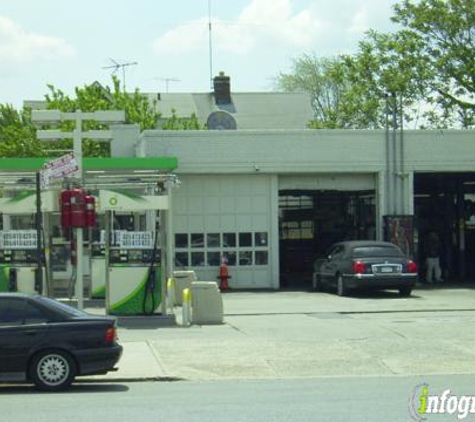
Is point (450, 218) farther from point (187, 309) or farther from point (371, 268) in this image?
point (187, 309)

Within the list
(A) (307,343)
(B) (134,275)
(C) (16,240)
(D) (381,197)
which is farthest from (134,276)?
(D) (381,197)

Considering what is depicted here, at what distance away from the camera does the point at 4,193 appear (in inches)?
1093

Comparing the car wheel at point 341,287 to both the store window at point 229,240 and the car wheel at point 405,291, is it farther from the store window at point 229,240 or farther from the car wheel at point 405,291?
the store window at point 229,240

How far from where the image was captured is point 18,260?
2189 centimetres

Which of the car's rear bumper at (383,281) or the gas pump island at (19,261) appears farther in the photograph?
the car's rear bumper at (383,281)

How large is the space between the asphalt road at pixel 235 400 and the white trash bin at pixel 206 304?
694 cm

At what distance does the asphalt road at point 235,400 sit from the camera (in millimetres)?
10648

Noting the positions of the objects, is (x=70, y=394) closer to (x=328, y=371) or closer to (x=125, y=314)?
(x=328, y=371)

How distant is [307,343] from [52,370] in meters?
6.23

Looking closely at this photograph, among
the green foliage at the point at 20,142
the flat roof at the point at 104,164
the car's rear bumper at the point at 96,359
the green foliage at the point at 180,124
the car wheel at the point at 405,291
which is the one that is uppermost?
the green foliage at the point at 180,124

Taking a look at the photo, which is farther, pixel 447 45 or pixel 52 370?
pixel 447 45

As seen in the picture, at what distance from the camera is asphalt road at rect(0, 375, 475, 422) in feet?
34.9

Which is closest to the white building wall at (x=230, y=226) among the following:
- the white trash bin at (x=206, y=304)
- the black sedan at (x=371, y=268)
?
the black sedan at (x=371, y=268)

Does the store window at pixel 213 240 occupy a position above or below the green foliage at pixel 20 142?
below
